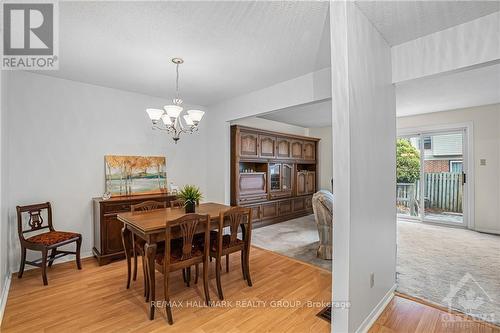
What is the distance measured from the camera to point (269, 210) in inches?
220

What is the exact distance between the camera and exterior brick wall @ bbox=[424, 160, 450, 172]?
5512mm

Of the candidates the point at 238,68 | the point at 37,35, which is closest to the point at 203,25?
the point at 238,68

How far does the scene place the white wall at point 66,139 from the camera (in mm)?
3084

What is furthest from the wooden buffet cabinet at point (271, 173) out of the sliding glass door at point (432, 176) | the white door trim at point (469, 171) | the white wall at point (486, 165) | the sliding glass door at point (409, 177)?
the white wall at point (486, 165)

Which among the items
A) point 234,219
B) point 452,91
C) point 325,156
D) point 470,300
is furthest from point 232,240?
point 325,156

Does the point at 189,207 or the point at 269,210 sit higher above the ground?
the point at 189,207

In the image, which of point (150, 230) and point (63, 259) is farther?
point (63, 259)

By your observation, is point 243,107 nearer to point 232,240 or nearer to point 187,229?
point 232,240

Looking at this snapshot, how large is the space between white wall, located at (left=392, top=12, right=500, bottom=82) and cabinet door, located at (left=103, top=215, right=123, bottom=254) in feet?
13.1

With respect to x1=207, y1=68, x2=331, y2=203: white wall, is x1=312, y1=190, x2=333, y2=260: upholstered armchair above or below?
below

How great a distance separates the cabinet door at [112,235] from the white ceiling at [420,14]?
12.5 feet

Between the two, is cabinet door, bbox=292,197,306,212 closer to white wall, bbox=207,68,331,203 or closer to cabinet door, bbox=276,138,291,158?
cabinet door, bbox=276,138,291,158

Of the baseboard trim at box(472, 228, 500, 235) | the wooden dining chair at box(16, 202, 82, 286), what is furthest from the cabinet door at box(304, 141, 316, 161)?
the wooden dining chair at box(16, 202, 82, 286)

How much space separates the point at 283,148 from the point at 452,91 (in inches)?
131
